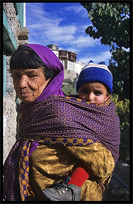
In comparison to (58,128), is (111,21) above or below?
above

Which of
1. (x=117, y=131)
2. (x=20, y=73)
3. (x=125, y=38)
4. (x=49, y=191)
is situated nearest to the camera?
(x=49, y=191)

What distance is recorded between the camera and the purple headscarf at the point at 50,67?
1443 mm

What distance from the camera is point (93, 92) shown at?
1547 mm

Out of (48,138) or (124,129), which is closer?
(48,138)

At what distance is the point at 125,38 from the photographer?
6578mm

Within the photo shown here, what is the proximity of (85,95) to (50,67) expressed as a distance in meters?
0.29

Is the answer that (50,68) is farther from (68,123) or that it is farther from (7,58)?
(7,58)

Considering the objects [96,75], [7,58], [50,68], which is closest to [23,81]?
[50,68]

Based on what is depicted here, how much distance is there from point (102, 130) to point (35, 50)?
2.03ft

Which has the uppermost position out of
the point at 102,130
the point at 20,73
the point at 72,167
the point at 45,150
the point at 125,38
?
the point at 125,38

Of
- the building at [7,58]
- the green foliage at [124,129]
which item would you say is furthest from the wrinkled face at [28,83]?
the green foliage at [124,129]

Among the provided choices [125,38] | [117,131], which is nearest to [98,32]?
[125,38]

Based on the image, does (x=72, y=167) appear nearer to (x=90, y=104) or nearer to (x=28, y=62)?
(x=90, y=104)

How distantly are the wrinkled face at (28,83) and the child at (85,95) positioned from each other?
29 centimetres
